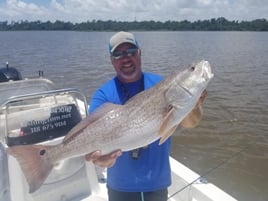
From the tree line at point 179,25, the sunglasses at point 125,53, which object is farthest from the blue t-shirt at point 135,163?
the tree line at point 179,25

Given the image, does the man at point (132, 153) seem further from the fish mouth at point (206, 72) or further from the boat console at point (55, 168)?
the boat console at point (55, 168)

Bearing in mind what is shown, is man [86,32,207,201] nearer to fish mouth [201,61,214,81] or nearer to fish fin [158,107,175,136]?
fish fin [158,107,175,136]

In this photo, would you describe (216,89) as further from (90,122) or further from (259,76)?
(90,122)

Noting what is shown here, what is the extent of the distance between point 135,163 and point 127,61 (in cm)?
88

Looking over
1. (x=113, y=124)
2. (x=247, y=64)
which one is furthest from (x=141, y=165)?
(x=247, y=64)

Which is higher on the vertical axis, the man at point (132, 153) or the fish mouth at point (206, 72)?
the fish mouth at point (206, 72)

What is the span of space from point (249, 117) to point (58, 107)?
8.66 meters

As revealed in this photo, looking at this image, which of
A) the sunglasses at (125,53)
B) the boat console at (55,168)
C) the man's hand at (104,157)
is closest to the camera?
the man's hand at (104,157)

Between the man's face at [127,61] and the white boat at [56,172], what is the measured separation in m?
1.32

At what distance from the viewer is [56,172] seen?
3932 mm

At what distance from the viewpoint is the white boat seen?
12.0 ft

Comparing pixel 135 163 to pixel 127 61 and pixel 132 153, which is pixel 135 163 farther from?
pixel 127 61

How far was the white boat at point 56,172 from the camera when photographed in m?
3.65

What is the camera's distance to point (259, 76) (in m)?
18.3
